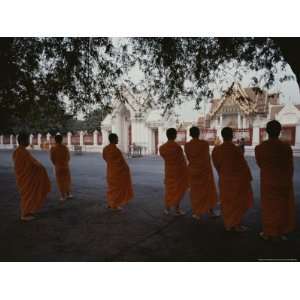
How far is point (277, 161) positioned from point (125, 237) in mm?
2223

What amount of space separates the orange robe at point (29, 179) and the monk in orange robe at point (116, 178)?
1177mm

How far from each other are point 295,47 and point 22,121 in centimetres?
474

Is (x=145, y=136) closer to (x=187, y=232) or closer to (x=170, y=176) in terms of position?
(x=170, y=176)

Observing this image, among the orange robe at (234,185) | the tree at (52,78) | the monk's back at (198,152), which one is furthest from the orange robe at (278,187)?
the tree at (52,78)

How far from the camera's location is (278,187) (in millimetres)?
3889

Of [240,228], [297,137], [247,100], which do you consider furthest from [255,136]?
[240,228]

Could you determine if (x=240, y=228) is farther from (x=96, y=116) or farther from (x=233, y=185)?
(x=96, y=116)

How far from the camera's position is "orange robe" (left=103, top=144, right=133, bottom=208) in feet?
18.7

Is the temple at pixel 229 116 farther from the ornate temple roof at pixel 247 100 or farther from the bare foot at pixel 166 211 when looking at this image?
the bare foot at pixel 166 211

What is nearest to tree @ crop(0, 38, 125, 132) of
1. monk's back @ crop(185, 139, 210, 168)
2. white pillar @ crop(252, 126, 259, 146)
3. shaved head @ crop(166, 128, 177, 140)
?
shaved head @ crop(166, 128, 177, 140)

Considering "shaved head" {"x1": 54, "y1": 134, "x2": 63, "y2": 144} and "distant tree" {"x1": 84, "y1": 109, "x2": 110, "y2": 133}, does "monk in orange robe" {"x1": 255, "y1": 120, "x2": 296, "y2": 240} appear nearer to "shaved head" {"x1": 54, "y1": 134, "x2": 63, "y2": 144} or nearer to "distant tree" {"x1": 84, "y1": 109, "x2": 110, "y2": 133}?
"distant tree" {"x1": 84, "y1": 109, "x2": 110, "y2": 133}

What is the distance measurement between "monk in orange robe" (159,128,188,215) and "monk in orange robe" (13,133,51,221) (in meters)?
2.01

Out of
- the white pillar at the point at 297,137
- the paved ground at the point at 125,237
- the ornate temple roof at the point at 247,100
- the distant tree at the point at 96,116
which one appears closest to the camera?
the paved ground at the point at 125,237

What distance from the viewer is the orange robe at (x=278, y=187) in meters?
3.88
